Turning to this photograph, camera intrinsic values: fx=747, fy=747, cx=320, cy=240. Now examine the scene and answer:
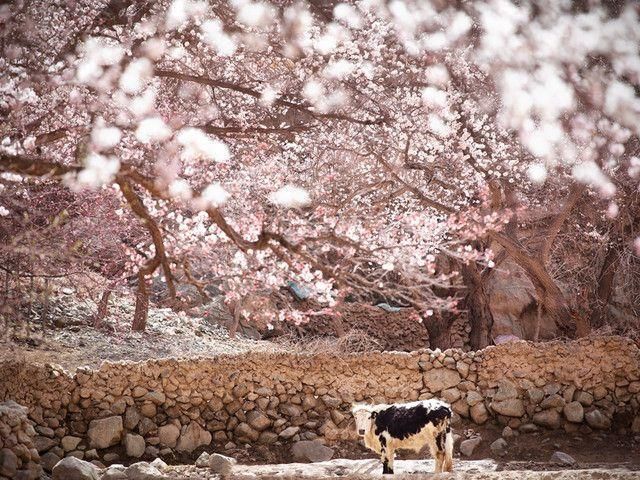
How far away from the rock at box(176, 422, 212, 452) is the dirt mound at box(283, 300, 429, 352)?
766 centimetres

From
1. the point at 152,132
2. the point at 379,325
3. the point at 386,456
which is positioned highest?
the point at 152,132

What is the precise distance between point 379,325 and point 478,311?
441 cm

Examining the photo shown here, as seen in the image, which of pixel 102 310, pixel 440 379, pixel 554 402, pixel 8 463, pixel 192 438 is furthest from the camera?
pixel 102 310

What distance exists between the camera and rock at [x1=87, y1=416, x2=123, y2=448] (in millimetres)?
9898

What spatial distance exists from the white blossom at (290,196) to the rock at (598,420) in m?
5.24

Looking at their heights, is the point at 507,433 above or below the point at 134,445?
above

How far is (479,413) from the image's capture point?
10.8m

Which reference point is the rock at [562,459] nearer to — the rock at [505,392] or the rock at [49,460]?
the rock at [505,392]

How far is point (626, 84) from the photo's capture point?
37.1 feet

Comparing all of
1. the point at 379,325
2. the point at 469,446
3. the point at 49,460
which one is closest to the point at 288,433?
the point at 469,446

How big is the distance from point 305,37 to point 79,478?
730 cm

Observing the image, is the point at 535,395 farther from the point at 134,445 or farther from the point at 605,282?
the point at 134,445

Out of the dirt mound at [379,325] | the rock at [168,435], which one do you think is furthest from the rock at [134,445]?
the dirt mound at [379,325]

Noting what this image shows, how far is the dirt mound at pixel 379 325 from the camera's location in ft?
59.5
